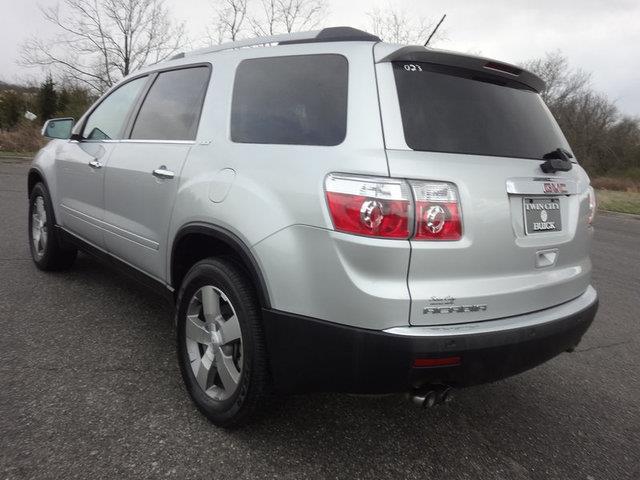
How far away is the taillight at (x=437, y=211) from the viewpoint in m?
1.74

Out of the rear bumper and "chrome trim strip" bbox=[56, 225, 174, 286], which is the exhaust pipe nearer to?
the rear bumper

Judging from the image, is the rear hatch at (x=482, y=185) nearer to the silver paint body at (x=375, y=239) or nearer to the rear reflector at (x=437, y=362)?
the silver paint body at (x=375, y=239)

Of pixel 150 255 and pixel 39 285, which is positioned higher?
pixel 150 255

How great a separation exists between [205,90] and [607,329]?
3669 millimetres

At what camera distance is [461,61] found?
6.81 feet

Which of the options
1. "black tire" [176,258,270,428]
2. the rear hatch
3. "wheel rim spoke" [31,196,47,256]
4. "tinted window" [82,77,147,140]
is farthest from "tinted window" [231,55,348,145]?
"wheel rim spoke" [31,196,47,256]

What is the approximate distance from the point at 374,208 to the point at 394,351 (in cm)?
50

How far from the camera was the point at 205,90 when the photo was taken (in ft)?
8.57

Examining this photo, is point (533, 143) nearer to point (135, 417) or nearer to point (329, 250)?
point (329, 250)

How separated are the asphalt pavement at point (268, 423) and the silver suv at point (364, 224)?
23 cm

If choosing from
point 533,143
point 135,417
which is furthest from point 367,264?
point 135,417

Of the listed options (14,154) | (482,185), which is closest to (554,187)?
(482,185)

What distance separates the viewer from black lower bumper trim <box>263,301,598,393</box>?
1.73 m

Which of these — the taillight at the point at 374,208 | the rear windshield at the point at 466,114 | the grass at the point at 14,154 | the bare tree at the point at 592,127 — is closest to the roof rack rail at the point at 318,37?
the rear windshield at the point at 466,114
